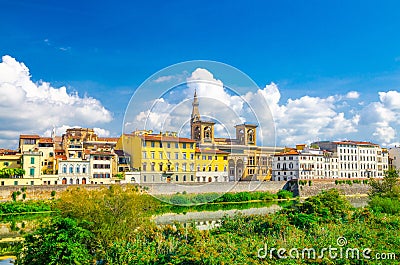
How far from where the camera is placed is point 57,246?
11.9m

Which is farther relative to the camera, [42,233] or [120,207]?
[120,207]

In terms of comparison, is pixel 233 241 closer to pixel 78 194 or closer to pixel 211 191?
pixel 78 194

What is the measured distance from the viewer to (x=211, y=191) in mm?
41000

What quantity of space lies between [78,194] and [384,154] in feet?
226

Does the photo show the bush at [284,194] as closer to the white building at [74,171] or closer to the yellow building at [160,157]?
the yellow building at [160,157]

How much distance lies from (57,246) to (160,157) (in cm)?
1520

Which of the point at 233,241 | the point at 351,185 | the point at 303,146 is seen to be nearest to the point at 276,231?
the point at 233,241

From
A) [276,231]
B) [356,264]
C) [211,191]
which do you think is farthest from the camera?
[211,191]

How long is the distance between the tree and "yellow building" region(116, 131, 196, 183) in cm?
823

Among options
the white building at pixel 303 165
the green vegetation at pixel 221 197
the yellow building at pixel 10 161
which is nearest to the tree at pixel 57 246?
the green vegetation at pixel 221 197

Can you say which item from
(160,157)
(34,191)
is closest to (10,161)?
(34,191)

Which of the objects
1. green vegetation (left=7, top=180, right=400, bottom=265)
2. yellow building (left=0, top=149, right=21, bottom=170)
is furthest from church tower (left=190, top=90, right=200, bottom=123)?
yellow building (left=0, top=149, right=21, bottom=170)

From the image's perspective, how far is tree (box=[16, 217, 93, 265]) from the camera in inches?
472

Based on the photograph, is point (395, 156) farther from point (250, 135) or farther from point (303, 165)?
point (250, 135)
